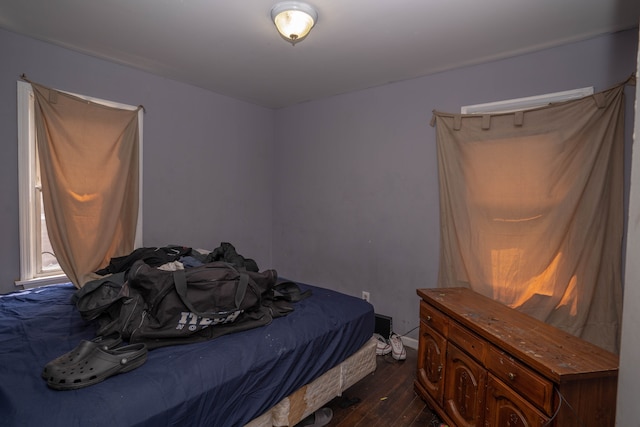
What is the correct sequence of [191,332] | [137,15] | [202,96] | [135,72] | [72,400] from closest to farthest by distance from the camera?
[72,400] → [191,332] → [137,15] → [135,72] → [202,96]

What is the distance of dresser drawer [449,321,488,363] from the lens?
63.7 inches

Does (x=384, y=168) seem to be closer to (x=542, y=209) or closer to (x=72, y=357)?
(x=542, y=209)

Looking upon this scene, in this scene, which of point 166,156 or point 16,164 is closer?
point 16,164

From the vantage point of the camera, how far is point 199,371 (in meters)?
1.32

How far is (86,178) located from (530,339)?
315 centimetres

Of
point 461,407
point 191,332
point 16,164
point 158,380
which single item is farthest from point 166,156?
point 461,407

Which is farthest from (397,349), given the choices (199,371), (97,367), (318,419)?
(97,367)

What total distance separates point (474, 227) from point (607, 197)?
82cm

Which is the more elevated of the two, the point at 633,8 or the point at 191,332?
the point at 633,8

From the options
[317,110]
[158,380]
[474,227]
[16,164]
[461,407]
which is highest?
[317,110]

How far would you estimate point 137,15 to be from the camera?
196 centimetres

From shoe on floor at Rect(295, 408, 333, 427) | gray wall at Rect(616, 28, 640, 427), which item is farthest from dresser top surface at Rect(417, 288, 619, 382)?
shoe on floor at Rect(295, 408, 333, 427)

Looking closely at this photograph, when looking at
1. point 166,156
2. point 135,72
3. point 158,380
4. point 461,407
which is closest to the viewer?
point 158,380

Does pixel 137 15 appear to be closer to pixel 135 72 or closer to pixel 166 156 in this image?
pixel 135 72
